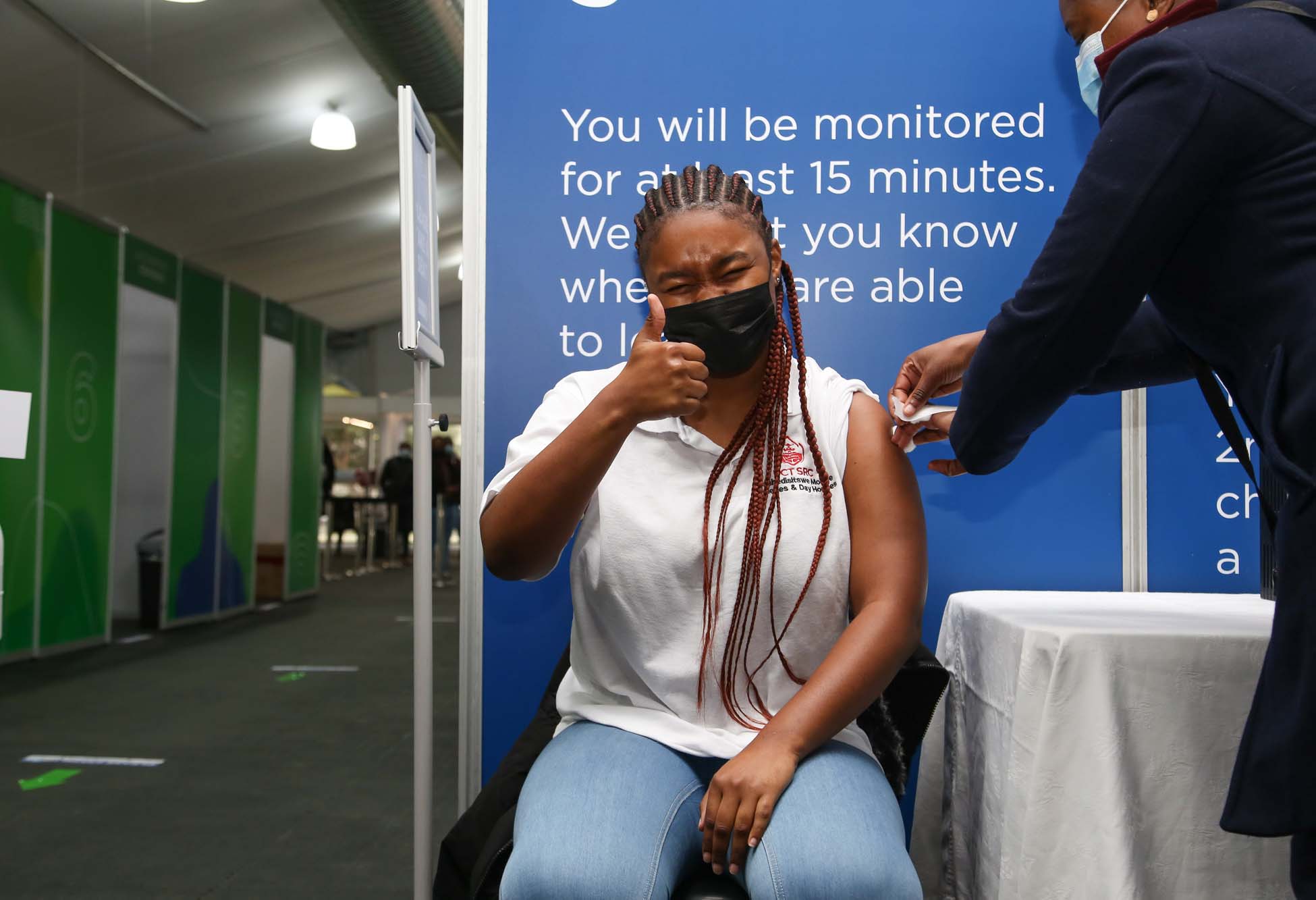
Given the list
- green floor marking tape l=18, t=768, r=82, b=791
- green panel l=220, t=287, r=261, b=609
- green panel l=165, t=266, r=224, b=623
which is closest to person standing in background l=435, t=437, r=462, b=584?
green panel l=220, t=287, r=261, b=609

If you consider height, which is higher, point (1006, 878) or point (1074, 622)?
point (1074, 622)

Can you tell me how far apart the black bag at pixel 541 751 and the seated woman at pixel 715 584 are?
85 millimetres

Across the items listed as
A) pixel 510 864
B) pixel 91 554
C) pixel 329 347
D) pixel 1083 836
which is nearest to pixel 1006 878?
pixel 1083 836

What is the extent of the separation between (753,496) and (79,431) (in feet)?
18.4

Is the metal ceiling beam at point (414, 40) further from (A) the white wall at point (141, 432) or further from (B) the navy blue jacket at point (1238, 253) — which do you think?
(B) the navy blue jacket at point (1238, 253)

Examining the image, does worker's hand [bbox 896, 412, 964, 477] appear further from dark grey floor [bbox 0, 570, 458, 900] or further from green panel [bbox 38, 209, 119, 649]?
green panel [bbox 38, 209, 119, 649]

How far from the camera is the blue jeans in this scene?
3.67 feet

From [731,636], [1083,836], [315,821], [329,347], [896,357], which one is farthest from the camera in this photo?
[329,347]

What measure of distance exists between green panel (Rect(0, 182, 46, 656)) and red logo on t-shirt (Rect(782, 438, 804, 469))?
4754 mm

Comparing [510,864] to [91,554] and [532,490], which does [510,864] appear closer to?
[532,490]

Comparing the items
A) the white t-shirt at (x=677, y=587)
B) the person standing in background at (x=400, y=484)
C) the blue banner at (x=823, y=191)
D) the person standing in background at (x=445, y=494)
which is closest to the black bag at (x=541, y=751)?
the white t-shirt at (x=677, y=587)

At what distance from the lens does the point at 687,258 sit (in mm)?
1486

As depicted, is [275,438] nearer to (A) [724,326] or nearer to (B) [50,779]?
(B) [50,779]

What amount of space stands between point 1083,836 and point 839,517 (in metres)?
0.50
